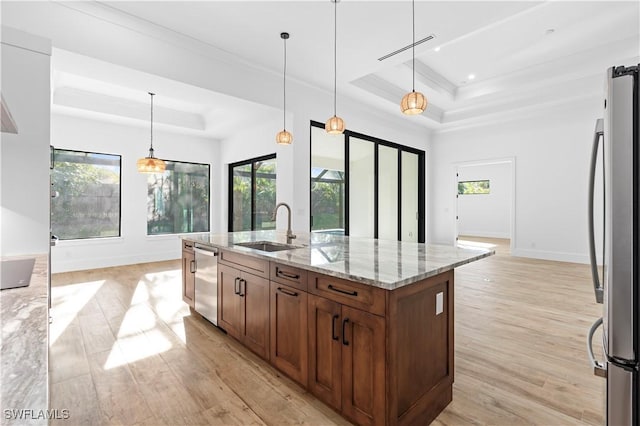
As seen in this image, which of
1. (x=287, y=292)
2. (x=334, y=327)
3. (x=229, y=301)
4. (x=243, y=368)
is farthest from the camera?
(x=229, y=301)

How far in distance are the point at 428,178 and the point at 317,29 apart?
587cm

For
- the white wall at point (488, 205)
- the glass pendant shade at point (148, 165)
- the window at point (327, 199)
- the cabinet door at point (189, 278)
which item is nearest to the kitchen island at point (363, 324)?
the cabinet door at point (189, 278)

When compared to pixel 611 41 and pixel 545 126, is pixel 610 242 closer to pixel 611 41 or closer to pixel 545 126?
pixel 611 41

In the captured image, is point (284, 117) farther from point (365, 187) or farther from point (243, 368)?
point (243, 368)

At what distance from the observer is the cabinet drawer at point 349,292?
4.77ft

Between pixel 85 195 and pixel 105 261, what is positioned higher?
pixel 85 195

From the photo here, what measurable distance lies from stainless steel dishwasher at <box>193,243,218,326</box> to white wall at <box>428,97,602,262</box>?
22.2 feet

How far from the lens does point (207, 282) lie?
297cm

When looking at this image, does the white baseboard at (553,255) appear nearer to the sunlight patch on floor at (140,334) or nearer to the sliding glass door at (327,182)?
the sliding glass door at (327,182)

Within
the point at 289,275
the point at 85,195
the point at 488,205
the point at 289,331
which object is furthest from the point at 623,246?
the point at 488,205

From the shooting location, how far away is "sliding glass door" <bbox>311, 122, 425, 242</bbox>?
5.55m

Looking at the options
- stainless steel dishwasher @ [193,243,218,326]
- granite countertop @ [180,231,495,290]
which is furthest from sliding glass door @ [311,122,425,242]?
granite countertop @ [180,231,495,290]

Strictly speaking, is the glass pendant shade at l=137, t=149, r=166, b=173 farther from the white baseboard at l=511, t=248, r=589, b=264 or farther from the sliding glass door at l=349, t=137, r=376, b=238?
the white baseboard at l=511, t=248, r=589, b=264

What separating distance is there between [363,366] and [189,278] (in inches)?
97.9
